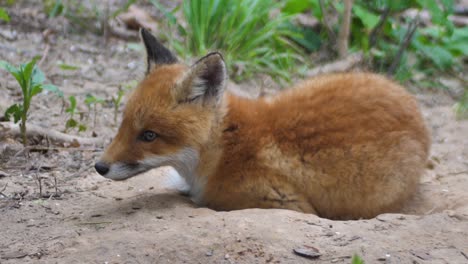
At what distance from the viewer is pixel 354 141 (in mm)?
5305

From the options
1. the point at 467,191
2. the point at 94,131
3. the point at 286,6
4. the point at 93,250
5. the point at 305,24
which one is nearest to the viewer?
the point at 93,250

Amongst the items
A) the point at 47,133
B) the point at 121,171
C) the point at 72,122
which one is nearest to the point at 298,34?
the point at 72,122

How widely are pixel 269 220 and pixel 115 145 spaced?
1.45 metres

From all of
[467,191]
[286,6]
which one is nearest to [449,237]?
[467,191]

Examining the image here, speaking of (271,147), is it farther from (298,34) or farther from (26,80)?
(298,34)

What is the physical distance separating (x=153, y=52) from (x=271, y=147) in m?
1.48

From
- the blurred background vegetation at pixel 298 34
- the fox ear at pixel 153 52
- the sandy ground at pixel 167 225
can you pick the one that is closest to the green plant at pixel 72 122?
the sandy ground at pixel 167 225

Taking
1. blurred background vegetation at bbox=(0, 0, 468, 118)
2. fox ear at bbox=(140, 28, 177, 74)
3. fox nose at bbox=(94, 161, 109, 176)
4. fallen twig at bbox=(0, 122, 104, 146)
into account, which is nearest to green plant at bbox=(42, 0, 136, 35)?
blurred background vegetation at bbox=(0, 0, 468, 118)

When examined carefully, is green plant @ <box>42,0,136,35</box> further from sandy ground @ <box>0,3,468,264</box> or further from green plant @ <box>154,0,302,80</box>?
sandy ground @ <box>0,3,468,264</box>

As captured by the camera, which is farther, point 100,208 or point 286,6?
point 286,6

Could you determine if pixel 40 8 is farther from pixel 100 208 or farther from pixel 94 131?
pixel 100 208

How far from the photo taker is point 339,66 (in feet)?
31.7

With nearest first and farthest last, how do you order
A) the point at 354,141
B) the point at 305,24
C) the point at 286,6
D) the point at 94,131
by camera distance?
the point at 354,141 → the point at 94,131 → the point at 286,6 → the point at 305,24

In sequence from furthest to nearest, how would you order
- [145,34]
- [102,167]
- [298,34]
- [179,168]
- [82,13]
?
[82,13] < [298,34] < [145,34] < [179,168] < [102,167]
